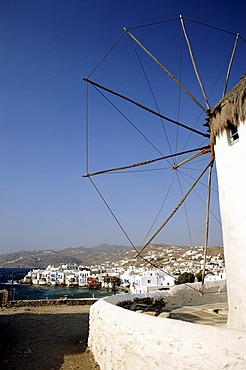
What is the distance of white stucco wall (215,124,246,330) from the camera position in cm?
488

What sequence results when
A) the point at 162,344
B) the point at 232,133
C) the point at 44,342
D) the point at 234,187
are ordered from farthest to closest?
the point at 44,342
the point at 232,133
the point at 234,187
the point at 162,344

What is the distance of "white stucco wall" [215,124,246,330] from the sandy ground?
3.04 metres

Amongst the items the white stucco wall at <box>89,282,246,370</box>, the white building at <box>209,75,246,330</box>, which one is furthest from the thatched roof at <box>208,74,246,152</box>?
the white stucco wall at <box>89,282,246,370</box>

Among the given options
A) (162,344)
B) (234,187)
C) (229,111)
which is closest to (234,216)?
(234,187)

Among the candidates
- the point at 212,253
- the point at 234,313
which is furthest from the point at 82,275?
the point at 234,313

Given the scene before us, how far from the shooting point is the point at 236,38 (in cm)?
705

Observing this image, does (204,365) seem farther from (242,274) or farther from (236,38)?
(236,38)

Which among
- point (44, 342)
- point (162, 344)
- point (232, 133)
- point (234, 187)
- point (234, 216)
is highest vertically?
point (232, 133)

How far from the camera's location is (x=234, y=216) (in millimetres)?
5105

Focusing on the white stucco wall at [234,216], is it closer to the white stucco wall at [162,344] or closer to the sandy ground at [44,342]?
the white stucco wall at [162,344]

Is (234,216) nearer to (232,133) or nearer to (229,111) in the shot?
(232,133)

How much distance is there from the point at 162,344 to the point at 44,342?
242 inches

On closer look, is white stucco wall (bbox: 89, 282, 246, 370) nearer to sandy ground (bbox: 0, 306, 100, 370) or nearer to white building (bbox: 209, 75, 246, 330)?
sandy ground (bbox: 0, 306, 100, 370)

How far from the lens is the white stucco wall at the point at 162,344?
10.8 ft
